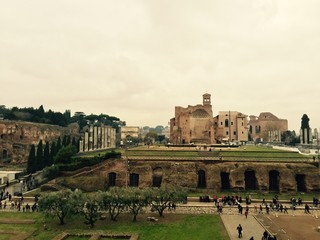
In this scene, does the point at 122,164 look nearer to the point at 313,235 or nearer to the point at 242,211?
the point at 242,211

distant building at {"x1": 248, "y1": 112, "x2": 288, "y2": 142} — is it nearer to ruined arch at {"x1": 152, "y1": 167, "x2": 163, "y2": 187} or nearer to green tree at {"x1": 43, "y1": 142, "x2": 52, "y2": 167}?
ruined arch at {"x1": 152, "y1": 167, "x2": 163, "y2": 187}

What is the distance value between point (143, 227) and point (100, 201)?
4.00m

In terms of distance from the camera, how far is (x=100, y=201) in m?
23.2

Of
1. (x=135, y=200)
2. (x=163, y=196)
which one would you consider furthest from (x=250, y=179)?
(x=135, y=200)

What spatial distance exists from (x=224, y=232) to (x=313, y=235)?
6363mm

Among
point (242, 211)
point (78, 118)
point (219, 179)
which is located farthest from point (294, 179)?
point (78, 118)

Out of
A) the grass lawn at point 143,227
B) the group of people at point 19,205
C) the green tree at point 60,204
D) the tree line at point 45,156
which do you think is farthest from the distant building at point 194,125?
the green tree at point 60,204

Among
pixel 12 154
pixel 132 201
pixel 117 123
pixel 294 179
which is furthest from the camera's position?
pixel 117 123

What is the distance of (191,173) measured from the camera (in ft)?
119

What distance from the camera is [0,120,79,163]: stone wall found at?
5709cm

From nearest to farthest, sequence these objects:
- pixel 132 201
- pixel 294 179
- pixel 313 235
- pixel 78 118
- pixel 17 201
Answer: pixel 313 235, pixel 132 201, pixel 17 201, pixel 294 179, pixel 78 118

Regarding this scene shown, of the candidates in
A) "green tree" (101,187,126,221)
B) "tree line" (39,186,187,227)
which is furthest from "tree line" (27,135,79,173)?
"green tree" (101,187,126,221)

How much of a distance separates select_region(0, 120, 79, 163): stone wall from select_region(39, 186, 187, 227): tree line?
124 feet

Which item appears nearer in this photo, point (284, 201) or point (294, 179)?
point (284, 201)
